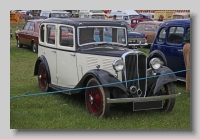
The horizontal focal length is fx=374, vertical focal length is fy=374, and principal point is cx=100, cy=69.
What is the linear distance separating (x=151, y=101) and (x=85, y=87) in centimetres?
115

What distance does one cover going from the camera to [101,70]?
6.36 meters

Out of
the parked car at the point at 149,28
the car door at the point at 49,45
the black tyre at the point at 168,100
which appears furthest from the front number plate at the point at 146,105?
the parked car at the point at 149,28

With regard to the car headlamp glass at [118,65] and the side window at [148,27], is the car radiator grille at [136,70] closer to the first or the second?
the car headlamp glass at [118,65]

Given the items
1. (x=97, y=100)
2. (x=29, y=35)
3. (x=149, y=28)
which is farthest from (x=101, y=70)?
(x=149, y=28)

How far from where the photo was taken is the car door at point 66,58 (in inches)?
281

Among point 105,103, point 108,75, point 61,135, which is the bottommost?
point 61,135

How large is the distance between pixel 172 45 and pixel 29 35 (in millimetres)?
6687

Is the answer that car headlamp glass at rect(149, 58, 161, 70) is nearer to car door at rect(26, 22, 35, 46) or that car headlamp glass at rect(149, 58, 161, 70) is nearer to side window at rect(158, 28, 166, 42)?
side window at rect(158, 28, 166, 42)

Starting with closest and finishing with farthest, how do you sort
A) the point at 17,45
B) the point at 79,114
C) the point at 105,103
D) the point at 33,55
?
the point at 105,103 < the point at 79,114 < the point at 33,55 < the point at 17,45

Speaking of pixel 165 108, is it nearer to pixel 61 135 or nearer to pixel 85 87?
pixel 85 87

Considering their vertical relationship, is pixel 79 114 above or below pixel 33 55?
below

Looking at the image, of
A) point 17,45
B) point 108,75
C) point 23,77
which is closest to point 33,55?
point 17,45

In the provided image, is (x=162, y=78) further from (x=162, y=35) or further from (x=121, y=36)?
(x=162, y=35)

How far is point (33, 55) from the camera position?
13305 mm
